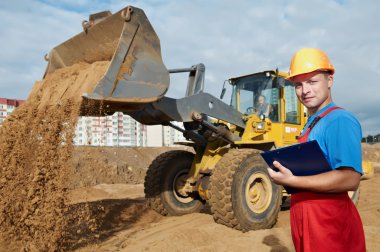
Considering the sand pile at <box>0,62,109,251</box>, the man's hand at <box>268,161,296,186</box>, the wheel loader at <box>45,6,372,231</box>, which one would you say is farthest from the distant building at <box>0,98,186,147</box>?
the man's hand at <box>268,161,296,186</box>

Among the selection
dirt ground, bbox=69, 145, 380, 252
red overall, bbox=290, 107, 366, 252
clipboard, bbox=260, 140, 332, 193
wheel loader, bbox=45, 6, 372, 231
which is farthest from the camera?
dirt ground, bbox=69, 145, 380, 252

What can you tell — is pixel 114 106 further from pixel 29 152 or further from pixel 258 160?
pixel 258 160

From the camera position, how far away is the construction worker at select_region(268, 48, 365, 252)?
1.68m

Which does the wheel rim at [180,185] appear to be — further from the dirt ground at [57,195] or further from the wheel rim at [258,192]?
the wheel rim at [258,192]

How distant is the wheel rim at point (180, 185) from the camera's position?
6.75 meters

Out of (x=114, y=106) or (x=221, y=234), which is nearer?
(x=114, y=106)

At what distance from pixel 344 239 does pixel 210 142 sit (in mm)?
4546

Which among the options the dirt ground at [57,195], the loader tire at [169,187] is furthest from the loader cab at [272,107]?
the dirt ground at [57,195]

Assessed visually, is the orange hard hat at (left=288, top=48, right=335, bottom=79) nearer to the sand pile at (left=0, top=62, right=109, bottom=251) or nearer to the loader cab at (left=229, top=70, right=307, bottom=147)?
the sand pile at (left=0, top=62, right=109, bottom=251)

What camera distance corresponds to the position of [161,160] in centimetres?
684

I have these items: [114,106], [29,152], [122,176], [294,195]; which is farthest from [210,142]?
[122,176]

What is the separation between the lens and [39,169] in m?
3.94

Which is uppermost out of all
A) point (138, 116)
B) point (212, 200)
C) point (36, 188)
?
point (138, 116)

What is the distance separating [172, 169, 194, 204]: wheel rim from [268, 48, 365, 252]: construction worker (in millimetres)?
4902
